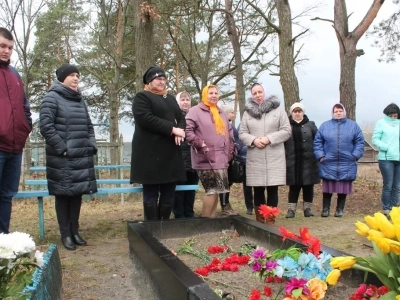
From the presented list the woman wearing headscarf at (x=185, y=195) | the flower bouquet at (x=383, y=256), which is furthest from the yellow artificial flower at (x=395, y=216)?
the woman wearing headscarf at (x=185, y=195)

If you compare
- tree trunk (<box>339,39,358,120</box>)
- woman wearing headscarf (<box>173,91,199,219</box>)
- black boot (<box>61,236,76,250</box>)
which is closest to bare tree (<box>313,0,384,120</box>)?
tree trunk (<box>339,39,358,120</box>)

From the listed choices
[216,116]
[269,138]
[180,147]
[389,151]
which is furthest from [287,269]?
[389,151]

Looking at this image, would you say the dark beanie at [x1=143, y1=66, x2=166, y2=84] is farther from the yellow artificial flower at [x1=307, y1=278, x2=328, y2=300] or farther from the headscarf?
the yellow artificial flower at [x1=307, y1=278, x2=328, y2=300]

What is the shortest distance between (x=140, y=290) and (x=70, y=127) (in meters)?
1.78

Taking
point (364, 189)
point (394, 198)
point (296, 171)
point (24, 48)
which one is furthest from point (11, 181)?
point (24, 48)

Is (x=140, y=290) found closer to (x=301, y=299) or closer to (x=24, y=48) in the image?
(x=301, y=299)

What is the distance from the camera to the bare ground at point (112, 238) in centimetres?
321

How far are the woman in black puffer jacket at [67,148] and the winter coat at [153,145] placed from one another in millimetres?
464

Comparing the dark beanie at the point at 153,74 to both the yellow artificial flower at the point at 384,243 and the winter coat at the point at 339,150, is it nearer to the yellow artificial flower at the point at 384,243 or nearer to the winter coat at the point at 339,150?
the winter coat at the point at 339,150

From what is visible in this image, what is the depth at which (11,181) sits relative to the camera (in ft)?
12.5

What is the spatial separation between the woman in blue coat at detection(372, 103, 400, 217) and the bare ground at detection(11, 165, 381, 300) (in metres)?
0.65

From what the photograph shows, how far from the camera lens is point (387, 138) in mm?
5988

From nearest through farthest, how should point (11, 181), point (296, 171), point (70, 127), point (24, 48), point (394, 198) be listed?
point (11, 181) → point (70, 127) → point (296, 171) → point (394, 198) → point (24, 48)

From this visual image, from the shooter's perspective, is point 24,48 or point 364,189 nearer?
point 364,189
